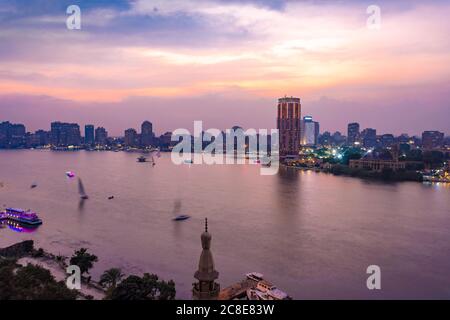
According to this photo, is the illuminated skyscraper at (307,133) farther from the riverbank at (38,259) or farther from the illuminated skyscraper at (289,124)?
the riverbank at (38,259)

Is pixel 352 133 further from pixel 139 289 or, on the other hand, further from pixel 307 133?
pixel 139 289

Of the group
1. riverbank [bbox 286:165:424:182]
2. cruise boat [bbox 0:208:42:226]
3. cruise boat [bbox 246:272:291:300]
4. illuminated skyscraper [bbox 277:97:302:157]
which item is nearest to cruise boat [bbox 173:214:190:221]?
cruise boat [bbox 0:208:42:226]

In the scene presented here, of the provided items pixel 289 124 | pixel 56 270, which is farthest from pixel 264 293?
pixel 289 124

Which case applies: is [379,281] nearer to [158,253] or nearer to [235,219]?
[158,253]

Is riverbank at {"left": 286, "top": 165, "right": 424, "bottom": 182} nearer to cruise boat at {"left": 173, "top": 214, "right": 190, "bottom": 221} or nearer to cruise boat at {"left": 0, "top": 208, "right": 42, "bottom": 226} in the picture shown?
cruise boat at {"left": 173, "top": 214, "right": 190, "bottom": 221}
